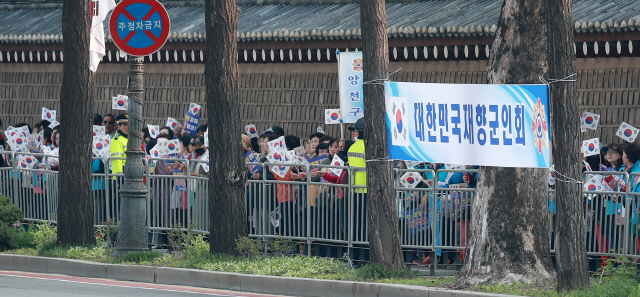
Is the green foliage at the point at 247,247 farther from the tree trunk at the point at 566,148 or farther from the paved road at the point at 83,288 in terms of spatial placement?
the tree trunk at the point at 566,148

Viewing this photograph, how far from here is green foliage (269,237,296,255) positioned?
15.2m

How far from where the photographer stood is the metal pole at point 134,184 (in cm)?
1538

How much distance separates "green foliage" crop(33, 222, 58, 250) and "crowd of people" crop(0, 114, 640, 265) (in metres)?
0.81

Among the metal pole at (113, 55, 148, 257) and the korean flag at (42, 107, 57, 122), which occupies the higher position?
the korean flag at (42, 107, 57, 122)

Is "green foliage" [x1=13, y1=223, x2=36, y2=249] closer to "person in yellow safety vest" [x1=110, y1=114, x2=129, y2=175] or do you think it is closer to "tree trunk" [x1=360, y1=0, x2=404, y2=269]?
"person in yellow safety vest" [x1=110, y1=114, x2=129, y2=175]

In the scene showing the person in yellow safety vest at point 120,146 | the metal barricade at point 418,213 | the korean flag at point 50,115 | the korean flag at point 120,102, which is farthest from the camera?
the korean flag at point 50,115

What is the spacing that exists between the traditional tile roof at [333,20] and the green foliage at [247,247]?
5.57 meters

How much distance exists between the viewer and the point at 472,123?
40.9 feet

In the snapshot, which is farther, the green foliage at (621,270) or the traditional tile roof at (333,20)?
the traditional tile roof at (333,20)

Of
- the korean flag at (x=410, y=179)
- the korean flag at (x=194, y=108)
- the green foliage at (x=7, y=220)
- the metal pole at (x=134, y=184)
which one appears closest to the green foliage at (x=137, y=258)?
the metal pole at (x=134, y=184)

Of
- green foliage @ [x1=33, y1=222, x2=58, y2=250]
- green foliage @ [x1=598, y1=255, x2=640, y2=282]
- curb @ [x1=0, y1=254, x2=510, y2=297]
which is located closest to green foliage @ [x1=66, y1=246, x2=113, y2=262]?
curb @ [x1=0, y1=254, x2=510, y2=297]

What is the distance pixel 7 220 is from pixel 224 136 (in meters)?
3.84

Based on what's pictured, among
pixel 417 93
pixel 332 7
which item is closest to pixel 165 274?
pixel 417 93

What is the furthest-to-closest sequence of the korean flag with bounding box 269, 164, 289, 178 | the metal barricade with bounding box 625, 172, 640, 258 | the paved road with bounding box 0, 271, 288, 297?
the korean flag with bounding box 269, 164, 289, 178, the metal barricade with bounding box 625, 172, 640, 258, the paved road with bounding box 0, 271, 288, 297
